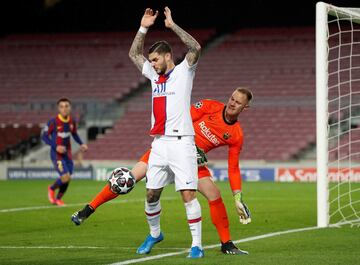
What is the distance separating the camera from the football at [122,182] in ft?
33.7

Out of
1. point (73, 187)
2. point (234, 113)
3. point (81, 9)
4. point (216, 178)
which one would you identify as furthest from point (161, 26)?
point (234, 113)

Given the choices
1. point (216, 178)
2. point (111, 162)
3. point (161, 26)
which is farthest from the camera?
point (161, 26)

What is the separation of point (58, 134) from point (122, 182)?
9806 millimetres

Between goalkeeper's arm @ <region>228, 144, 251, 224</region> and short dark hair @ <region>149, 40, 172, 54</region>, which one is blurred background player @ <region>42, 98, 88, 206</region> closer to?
goalkeeper's arm @ <region>228, 144, 251, 224</region>

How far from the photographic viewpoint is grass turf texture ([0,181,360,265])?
9.71 metres

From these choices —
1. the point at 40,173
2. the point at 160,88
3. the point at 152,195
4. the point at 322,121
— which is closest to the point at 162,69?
the point at 160,88

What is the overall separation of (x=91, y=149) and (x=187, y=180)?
27.5 metres

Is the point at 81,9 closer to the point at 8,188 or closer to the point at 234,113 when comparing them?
the point at 8,188

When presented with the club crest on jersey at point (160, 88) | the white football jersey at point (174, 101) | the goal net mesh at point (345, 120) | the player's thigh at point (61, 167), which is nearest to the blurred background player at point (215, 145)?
the white football jersey at point (174, 101)

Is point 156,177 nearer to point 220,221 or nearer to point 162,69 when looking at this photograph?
point 220,221

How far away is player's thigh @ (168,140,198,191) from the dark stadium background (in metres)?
32.3

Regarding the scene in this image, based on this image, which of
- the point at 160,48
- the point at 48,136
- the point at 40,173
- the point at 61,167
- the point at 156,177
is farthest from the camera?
the point at 40,173

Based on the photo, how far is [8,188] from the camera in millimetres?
26734

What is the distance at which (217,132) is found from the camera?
35.2 ft
